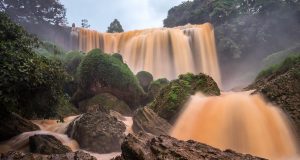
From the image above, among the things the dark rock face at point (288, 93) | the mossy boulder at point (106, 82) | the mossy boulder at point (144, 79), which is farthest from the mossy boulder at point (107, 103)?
the dark rock face at point (288, 93)

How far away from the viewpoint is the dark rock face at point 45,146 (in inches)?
413

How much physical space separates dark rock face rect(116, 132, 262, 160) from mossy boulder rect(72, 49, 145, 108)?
12.2 m

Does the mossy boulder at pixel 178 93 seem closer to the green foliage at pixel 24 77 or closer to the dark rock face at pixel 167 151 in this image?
the green foliage at pixel 24 77

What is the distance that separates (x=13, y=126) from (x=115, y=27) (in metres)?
30.8

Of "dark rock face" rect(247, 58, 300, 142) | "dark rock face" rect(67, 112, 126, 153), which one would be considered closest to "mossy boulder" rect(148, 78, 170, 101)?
"dark rock face" rect(67, 112, 126, 153)

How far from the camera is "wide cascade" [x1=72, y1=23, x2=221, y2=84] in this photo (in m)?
31.1

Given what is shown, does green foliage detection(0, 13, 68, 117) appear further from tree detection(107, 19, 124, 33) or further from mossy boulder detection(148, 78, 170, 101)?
tree detection(107, 19, 124, 33)

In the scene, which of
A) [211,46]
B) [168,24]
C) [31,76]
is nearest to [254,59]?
[211,46]

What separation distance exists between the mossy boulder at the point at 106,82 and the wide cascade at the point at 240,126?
570cm

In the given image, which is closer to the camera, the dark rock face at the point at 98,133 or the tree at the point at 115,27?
the dark rock face at the point at 98,133

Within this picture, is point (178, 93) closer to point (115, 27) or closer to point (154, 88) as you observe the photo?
point (154, 88)

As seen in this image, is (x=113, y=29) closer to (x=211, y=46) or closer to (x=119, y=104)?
(x=211, y=46)

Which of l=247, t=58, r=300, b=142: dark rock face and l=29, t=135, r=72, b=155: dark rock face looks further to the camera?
l=247, t=58, r=300, b=142: dark rock face

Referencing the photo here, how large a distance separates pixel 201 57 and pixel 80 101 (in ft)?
51.2
